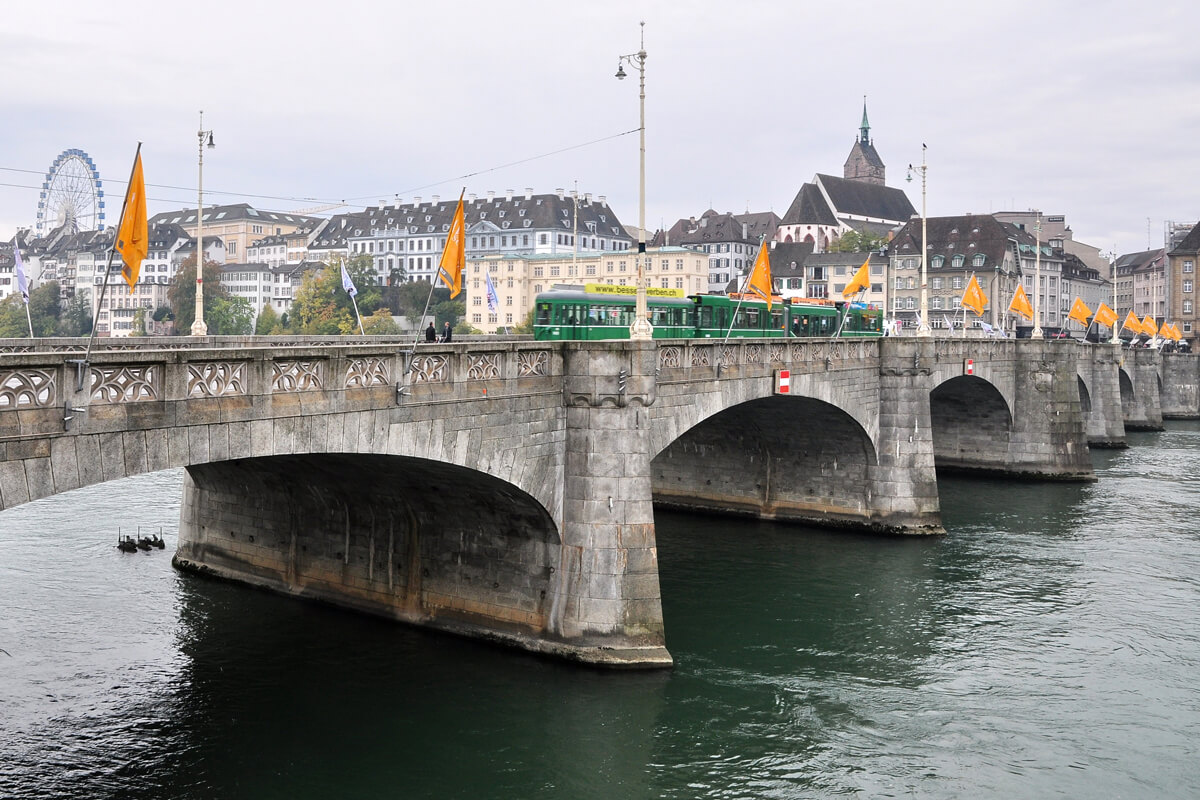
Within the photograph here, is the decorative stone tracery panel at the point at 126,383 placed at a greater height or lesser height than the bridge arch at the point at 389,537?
greater

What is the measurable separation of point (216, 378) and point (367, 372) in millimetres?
3805

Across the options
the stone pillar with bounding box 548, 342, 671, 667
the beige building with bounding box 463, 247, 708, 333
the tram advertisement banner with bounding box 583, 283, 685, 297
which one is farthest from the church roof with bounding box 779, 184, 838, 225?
the stone pillar with bounding box 548, 342, 671, 667

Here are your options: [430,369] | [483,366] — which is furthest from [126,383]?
[483,366]

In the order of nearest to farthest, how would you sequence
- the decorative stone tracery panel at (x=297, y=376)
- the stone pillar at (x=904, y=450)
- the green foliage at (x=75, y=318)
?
the decorative stone tracery panel at (x=297, y=376), the stone pillar at (x=904, y=450), the green foliage at (x=75, y=318)

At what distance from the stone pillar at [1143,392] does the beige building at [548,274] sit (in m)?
55.9

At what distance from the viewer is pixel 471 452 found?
2502 centimetres

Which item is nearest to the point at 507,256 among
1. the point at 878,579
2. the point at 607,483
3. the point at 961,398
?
the point at 961,398

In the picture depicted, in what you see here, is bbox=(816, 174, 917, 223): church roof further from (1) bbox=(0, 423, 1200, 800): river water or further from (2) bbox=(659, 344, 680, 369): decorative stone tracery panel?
(2) bbox=(659, 344, 680, 369): decorative stone tracery panel

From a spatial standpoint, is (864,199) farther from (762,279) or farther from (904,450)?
(762,279)

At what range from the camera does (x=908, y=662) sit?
1186 inches

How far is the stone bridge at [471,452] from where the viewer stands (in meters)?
17.5

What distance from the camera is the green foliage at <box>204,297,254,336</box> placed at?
127 m

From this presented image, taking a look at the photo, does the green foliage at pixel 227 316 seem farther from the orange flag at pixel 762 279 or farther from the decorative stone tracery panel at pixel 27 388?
the decorative stone tracery panel at pixel 27 388

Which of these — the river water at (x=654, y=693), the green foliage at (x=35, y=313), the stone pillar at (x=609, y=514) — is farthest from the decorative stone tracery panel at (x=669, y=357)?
the green foliage at (x=35, y=313)
